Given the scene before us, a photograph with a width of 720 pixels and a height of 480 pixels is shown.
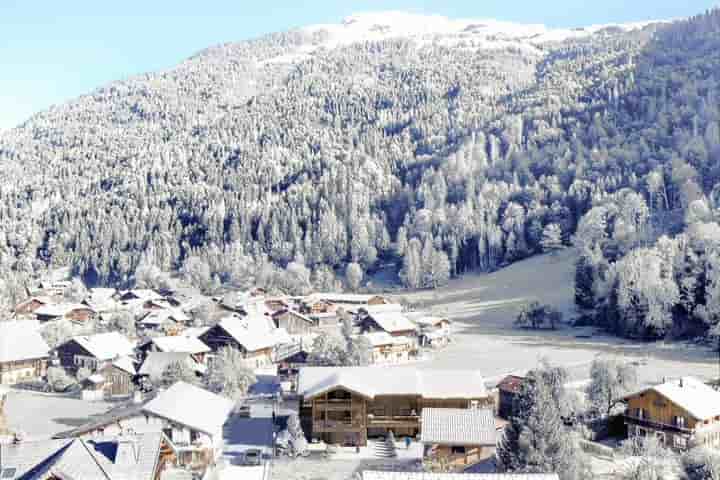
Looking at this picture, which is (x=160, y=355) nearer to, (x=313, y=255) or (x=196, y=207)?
(x=313, y=255)

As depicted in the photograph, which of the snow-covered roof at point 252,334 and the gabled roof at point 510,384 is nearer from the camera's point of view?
the gabled roof at point 510,384

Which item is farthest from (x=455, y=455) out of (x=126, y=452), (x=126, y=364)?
(x=126, y=364)

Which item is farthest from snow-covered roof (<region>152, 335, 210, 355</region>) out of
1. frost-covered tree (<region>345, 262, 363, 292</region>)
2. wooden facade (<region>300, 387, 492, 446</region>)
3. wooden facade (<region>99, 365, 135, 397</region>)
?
frost-covered tree (<region>345, 262, 363, 292</region>)

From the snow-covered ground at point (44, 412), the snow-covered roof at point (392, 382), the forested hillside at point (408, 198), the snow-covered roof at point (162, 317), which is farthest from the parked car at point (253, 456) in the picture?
the forested hillside at point (408, 198)

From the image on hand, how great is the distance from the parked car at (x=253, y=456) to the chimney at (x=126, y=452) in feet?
32.1

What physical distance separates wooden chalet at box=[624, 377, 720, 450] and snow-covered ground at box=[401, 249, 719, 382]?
8.34 m

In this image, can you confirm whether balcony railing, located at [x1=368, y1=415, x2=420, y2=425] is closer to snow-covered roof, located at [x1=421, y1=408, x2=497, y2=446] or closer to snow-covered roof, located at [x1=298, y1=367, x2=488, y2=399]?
snow-covered roof, located at [x1=298, y1=367, x2=488, y2=399]

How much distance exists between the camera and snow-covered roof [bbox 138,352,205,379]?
49.4m

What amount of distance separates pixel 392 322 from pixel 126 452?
46909mm

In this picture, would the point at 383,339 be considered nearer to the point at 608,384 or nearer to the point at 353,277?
the point at 608,384

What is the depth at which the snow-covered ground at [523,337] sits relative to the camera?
57984 millimetres

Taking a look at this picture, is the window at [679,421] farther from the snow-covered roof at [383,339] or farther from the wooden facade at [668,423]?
the snow-covered roof at [383,339]

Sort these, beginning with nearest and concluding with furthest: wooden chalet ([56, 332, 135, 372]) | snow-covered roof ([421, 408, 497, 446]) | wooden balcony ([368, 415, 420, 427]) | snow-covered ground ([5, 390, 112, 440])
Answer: snow-covered roof ([421, 408, 497, 446]) → wooden balcony ([368, 415, 420, 427]) → snow-covered ground ([5, 390, 112, 440]) → wooden chalet ([56, 332, 135, 372])

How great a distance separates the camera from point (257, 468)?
32375 mm
